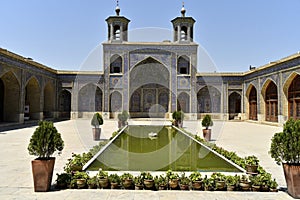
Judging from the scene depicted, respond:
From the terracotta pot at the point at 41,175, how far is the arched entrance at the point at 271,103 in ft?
54.7

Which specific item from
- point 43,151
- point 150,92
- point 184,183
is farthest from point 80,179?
point 150,92

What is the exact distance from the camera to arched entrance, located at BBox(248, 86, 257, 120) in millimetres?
20734

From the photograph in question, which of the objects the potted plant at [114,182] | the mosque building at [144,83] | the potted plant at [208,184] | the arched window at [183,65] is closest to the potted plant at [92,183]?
the potted plant at [114,182]

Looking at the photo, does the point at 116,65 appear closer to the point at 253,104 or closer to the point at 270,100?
the point at 253,104

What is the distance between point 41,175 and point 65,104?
69.1 ft

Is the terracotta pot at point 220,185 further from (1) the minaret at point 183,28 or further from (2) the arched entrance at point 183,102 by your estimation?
(1) the minaret at point 183,28

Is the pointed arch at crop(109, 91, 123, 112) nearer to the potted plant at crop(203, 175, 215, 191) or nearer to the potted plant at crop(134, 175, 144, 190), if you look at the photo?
the potted plant at crop(134, 175, 144, 190)

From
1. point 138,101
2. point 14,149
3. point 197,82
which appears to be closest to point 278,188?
point 14,149

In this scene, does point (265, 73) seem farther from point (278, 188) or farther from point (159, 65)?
point (278, 188)

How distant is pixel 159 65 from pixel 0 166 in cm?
1974

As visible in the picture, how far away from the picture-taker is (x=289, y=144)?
148 inches

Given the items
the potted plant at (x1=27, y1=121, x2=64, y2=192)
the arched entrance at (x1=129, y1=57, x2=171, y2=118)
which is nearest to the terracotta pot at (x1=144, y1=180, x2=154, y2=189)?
the potted plant at (x1=27, y1=121, x2=64, y2=192)

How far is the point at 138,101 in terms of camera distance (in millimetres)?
24781

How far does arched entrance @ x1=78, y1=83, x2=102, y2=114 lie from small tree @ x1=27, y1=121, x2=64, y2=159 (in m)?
19.6
